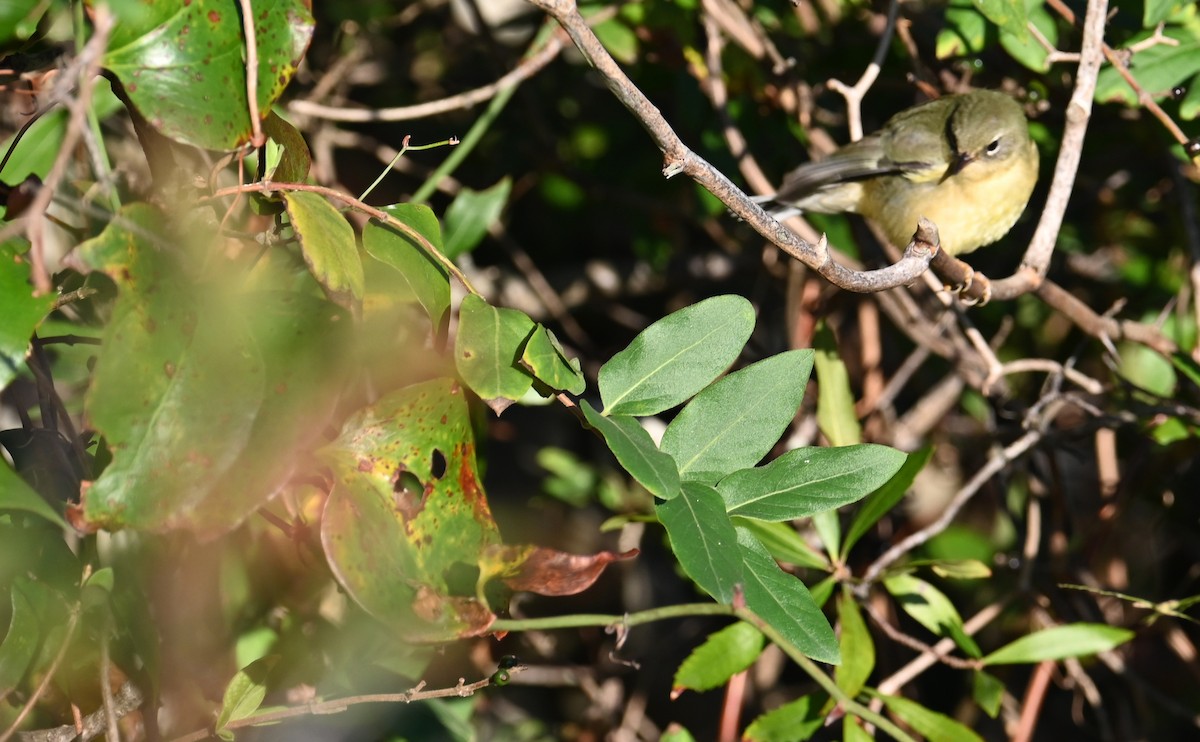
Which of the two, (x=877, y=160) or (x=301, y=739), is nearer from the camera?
(x=301, y=739)

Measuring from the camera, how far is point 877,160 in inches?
104

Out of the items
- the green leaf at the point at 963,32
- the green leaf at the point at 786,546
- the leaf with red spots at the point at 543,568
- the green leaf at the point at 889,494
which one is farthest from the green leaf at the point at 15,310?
the green leaf at the point at 963,32

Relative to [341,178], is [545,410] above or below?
below

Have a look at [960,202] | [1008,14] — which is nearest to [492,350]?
[1008,14]

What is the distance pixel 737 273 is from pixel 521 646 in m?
1.17

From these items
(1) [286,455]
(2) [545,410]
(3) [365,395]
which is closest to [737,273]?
(2) [545,410]

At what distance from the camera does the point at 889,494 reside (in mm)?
1823

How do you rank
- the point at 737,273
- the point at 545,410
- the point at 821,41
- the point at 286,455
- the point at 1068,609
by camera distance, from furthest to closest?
the point at 545,410
the point at 737,273
the point at 821,41
the point at 1068,609
the point at 286,455

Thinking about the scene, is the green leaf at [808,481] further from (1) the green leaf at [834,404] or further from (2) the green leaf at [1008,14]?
(2) the green leaf at [1008,14]

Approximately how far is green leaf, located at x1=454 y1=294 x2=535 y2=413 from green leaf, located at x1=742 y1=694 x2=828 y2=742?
3.04 ft

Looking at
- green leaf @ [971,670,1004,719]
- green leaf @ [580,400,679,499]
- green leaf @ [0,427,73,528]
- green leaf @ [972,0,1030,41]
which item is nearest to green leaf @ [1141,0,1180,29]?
green leaf @ [972,0,1030,41]

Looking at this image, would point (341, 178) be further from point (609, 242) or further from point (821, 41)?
point (821, 41)

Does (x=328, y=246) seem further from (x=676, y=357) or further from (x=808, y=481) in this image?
(x=808, y=481)

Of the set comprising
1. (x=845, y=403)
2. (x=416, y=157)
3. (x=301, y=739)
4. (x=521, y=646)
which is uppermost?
(x=416, y=157)
